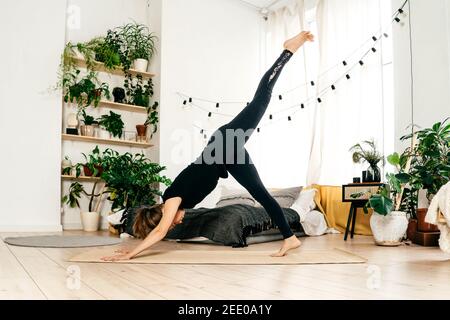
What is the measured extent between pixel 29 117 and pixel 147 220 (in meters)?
3.05

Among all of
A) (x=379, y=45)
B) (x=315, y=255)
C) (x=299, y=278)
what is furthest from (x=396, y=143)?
(x=299, y=278)

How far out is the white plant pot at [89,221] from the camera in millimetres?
5141

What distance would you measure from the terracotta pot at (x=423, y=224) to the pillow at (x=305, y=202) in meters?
1.19

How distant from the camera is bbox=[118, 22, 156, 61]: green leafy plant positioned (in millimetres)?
5773

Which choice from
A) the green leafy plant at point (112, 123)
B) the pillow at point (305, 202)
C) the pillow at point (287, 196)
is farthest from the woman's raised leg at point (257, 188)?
the green leafy plant at point (112, 123)

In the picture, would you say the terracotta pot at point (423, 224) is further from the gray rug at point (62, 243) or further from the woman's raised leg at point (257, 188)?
the gray rug at point (62, 243)

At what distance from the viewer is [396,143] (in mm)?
4430

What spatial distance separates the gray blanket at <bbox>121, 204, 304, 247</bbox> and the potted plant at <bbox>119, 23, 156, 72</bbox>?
8.87 feet

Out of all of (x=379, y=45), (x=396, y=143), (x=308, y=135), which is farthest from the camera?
(x=308, y=135)

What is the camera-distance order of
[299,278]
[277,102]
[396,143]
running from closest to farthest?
[299,278] < [396,143] < [277,102]

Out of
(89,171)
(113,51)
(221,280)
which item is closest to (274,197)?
(89,171)

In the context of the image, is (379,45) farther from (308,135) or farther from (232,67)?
(232,67)

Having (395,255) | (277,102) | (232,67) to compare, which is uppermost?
(232,67)
